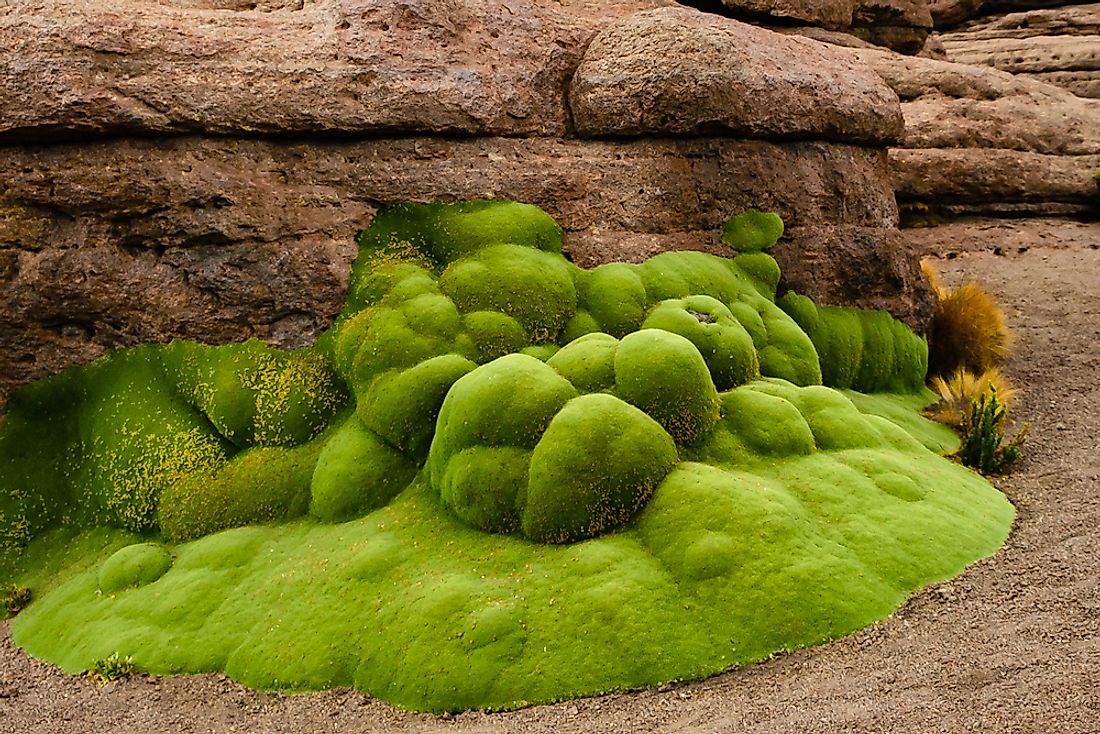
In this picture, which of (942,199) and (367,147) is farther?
(942,199)

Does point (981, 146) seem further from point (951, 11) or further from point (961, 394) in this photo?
point (951, 11)

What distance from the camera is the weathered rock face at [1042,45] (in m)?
21.9

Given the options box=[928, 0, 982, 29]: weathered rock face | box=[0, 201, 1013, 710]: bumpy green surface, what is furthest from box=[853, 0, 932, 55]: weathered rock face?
box=[0, 201, 1013, 710]: bumpy green surface

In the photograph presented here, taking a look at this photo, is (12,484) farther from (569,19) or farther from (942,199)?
(942,199)

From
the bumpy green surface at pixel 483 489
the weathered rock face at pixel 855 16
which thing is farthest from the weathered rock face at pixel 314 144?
the weathered rock face at pixel 855 16

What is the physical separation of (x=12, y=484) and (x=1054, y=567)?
30.6 feet

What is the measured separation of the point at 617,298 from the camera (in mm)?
9164

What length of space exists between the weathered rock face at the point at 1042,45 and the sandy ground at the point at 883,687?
17.5 meters

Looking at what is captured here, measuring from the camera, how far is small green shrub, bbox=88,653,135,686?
22.0 ft

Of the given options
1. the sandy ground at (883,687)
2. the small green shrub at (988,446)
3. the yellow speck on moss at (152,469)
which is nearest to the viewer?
the sandy ground at (883,687)

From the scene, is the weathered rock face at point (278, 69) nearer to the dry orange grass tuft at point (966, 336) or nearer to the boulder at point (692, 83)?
the boulder at point (692, 83)

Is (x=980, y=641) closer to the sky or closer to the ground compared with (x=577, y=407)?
closer to the ground

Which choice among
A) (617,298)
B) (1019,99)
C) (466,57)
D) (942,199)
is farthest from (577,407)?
(1019,99)

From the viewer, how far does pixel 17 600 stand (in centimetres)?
815
